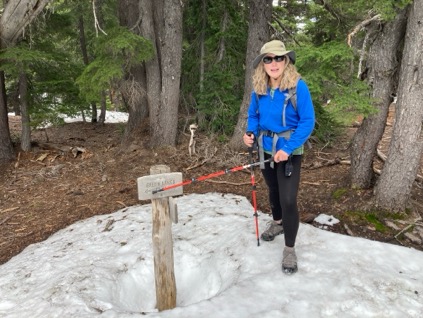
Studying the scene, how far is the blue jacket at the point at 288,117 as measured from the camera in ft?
11.8

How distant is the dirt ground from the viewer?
18.3 ft

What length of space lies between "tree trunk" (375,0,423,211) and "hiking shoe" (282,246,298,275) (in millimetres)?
2361

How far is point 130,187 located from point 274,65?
5.10 metres

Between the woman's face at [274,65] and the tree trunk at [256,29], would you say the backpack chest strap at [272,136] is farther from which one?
the tree trunk at [256,29]

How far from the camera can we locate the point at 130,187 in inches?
303

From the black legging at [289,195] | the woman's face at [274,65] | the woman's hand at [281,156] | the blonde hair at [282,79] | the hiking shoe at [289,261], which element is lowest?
the hiking shoe at [289,261]

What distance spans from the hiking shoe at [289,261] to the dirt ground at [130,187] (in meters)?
1.70

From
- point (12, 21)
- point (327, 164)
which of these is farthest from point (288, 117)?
point (12, 21)

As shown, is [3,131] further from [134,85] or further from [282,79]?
[282,79]

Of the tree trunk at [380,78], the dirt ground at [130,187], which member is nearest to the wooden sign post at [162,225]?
the dirt ground at [130,187]

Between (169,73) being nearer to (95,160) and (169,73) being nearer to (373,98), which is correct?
(95,160)

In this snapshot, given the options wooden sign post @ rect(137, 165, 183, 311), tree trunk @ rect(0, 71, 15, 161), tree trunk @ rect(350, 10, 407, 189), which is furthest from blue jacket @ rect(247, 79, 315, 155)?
tree trunk @ rect(0, 71, 15, 161)

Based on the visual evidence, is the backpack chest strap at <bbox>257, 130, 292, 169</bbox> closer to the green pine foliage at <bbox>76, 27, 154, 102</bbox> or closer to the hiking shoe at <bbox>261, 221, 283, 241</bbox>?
Answer: the hiking shoe at <bbox>261, 221, 283, 241</bbox>

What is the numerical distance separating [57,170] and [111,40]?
3.80m
